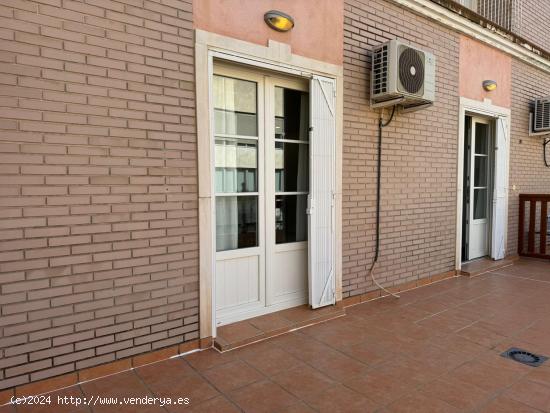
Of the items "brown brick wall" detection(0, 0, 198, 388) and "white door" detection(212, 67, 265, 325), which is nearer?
"brown brick wall" detection(0, 0, 198, 388)

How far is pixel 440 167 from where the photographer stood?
16.8 feet

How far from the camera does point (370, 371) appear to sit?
8.87ft

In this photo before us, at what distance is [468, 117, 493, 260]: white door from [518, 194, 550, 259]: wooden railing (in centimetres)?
88

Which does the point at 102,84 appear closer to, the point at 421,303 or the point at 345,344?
the point at 345,344

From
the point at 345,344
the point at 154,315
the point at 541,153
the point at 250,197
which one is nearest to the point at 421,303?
the point at 345,344

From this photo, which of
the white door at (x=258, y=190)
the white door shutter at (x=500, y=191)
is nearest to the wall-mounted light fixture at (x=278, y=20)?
the white door at (x=258, y=190)

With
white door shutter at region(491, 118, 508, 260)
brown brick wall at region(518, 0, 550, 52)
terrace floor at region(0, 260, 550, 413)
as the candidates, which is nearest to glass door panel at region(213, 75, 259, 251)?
terrace floor at region(0, 260, 550, 413)

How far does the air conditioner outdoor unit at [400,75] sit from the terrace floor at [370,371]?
2.26 meters

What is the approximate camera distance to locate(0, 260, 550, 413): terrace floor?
2.31 meters

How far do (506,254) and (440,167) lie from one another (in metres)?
2.63

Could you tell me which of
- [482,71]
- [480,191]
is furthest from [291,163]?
[480,191]

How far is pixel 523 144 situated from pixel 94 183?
6986mm

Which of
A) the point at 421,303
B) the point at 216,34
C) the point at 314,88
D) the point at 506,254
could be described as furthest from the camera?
the point at 506,254

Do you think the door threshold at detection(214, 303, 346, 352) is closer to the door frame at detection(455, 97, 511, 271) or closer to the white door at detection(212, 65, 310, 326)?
the white door at detection(212, 65, 310, 326)
